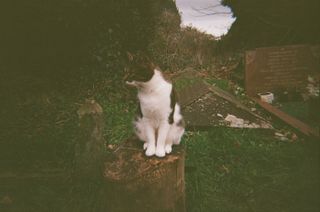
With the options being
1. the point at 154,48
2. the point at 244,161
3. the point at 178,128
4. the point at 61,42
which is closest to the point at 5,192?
the point at 178,128

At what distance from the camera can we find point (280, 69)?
8.83m

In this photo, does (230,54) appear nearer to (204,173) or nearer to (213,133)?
(213,133)

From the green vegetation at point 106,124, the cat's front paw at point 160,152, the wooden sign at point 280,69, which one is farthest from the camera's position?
the wooden sign at point 280,69

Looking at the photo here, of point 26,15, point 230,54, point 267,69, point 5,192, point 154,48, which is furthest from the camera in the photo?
point 230,54

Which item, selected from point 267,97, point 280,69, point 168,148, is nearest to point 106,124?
point 168,148

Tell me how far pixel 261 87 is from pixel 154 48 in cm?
270

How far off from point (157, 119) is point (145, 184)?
64cm

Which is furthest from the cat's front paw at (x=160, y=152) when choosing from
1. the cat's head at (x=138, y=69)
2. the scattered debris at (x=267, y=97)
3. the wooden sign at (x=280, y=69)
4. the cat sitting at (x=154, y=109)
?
the wooden sign at (x=280, y=69)

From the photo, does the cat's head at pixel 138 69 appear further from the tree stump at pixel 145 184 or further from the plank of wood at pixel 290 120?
the plank of wood at pixel 290 120

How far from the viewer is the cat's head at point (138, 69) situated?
3498mm

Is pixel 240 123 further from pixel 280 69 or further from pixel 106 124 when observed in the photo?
pixel 280 69

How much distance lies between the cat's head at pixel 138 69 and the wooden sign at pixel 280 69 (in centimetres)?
563

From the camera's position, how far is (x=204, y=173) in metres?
5.19

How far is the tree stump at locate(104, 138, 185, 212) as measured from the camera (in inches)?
149
